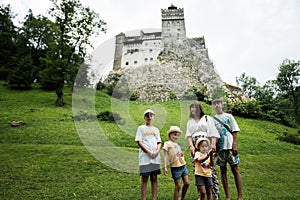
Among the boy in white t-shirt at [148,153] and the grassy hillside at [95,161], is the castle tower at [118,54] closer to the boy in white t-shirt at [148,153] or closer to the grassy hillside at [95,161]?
the grassy hillside at [95,161]

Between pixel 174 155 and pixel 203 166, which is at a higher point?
pixel 174 155

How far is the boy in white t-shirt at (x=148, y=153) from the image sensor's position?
13.8 feet

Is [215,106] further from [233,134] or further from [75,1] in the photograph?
[75,1]

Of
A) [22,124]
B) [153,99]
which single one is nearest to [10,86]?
[22,124]

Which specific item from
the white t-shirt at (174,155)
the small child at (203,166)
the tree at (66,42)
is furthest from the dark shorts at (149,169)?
the tree at (66,42)

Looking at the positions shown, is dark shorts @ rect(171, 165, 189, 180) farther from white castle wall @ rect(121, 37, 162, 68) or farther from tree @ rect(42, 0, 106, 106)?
tree @ rect(42, 0, 106, 106)

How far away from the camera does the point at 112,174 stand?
755 centimetres

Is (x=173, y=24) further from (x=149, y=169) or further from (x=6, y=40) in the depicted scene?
(x=149, y=169)

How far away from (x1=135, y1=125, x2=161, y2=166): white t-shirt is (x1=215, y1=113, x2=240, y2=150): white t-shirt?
4.17 feet

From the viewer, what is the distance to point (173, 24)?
52.5 metres

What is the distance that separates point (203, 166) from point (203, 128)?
712mm

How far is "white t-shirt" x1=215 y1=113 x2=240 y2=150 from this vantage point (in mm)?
4668

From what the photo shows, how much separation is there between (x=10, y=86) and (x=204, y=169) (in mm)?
32257

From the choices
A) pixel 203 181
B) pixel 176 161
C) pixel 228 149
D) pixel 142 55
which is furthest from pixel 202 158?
pixel 142 55
